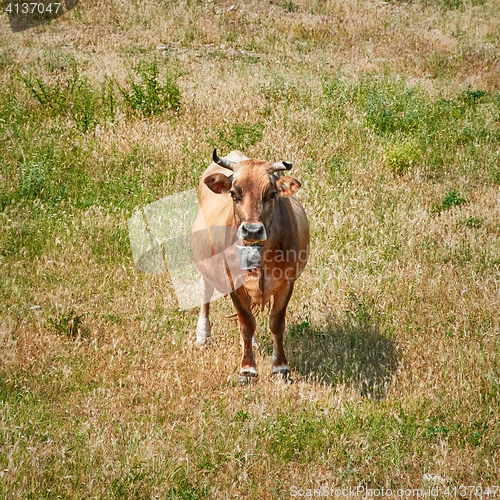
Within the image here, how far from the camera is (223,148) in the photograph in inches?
456

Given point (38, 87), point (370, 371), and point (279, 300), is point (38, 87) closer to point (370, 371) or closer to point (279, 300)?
point (279, 300)

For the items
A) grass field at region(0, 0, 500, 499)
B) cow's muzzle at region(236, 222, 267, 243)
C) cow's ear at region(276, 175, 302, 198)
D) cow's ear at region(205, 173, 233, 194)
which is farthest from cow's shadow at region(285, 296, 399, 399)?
cow's ear at region(205, 173, 233, 194)

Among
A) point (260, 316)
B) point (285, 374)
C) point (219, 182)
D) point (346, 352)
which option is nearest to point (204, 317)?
point (260, 316)

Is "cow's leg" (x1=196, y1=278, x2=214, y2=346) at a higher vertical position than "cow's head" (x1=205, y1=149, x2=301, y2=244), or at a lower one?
lower

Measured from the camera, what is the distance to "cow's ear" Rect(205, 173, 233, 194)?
5.82 meters

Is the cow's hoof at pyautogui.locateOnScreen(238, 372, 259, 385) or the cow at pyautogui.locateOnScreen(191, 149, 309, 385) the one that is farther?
the cow's hoof at pyautogui.locateOnScreen(238, 372, 259, 385)

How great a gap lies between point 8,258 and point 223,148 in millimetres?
4698

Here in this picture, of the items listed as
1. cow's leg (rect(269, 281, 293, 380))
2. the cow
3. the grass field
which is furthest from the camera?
cow's leg (rect(269, 281, 293, 380))

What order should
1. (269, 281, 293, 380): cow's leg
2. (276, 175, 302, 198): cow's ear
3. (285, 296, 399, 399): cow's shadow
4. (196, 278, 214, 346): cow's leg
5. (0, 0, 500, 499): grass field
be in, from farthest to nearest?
1. (196, 278, 214, 346): cow's leg
2. (269, 281, 293, 380): cow's leg
3. (285, 296, 399, 399): cow's shadow
4. (276, 175, 302, 198): cow's ear
5. (0, 0, 500, 499): grass field

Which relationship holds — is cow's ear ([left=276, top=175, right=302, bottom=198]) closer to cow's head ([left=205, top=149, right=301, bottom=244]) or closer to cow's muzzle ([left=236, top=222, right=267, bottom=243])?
cow's head ([left=205, top=149, right=301, bottom=244])

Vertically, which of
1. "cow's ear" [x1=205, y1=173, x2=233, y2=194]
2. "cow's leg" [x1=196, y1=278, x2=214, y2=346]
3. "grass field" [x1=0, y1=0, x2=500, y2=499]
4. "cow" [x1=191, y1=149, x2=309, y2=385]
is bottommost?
"cow's leg" [x1=196, y1=278, x2=214, y2=346]

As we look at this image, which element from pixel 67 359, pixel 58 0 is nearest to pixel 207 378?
pixel 67 359

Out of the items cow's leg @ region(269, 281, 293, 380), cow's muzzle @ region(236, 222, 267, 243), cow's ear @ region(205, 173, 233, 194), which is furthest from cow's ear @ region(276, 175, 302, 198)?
cow's leg @ region(269, 281, 293, 380)

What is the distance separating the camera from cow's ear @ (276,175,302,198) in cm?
581
